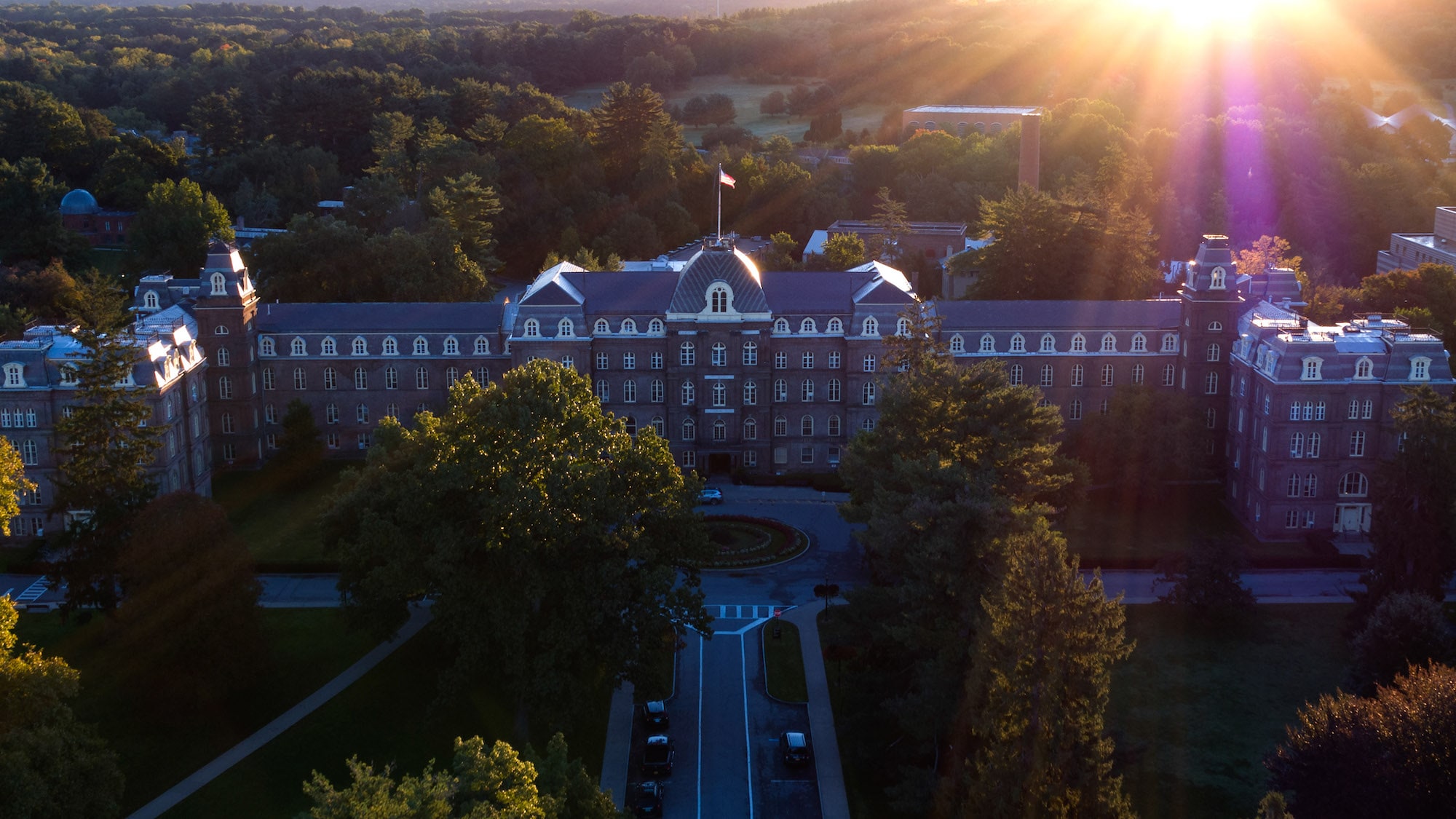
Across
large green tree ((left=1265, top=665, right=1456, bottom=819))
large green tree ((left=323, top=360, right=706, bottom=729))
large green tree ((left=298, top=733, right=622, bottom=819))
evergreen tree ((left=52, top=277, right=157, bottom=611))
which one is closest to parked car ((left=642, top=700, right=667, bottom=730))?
large green tree ((left=323, top=360, right=706, bottom=729))

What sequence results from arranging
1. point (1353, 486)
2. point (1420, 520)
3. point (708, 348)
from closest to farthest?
point (1420, 520)
point (1353, 486)
point (708, 348)

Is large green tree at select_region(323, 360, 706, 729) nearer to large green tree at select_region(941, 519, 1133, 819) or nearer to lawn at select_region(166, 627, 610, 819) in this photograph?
lawn at select_region(166, 627, 610, 819)

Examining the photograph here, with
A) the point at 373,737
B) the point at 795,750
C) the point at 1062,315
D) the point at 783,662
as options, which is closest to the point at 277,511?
the point at 373,737

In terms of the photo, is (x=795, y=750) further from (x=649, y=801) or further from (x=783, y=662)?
(x=783, y=662)

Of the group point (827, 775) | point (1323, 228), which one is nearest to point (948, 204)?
point (1323, 228)

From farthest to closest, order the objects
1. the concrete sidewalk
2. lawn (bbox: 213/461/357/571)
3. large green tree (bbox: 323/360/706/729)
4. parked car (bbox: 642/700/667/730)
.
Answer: lawn (bbox: 213/461/357/571) < parked car (bbox: 642/700/667/730) < large green tree (bbox: 323/360/706/729) < the concrete sidewalk

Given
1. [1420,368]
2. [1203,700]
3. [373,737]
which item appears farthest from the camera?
[1420,368]
